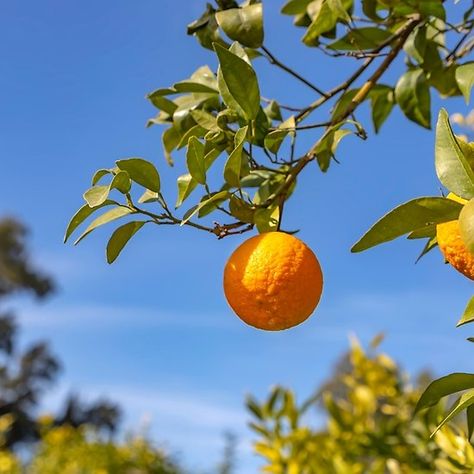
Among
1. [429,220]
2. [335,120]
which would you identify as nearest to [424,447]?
[335,120]

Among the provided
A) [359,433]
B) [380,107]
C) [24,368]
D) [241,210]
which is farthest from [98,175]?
[24,368]

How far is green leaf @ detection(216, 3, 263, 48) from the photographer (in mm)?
776

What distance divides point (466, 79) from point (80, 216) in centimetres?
45

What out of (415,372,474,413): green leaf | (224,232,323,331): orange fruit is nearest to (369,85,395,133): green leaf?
(224,232,323,331): orange fruit

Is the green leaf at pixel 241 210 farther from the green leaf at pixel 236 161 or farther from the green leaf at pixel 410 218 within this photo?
the green leaf at pixel 410 218

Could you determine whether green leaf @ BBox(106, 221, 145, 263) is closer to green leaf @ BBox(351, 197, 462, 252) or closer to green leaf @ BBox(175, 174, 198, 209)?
green leaf @ BBox(175, 174, 198, 209)

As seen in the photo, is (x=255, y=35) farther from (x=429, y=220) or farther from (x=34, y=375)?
(x=34, y=375)

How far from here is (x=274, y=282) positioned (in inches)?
23.3

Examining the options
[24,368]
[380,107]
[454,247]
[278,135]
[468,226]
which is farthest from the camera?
[24,368]

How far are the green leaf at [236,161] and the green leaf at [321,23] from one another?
32cm

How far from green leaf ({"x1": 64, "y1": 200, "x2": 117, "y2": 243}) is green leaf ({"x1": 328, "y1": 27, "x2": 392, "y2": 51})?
19.5 inches

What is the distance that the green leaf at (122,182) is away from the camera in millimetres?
567

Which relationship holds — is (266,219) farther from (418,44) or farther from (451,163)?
(418,44)

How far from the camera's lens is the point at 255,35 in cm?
79
